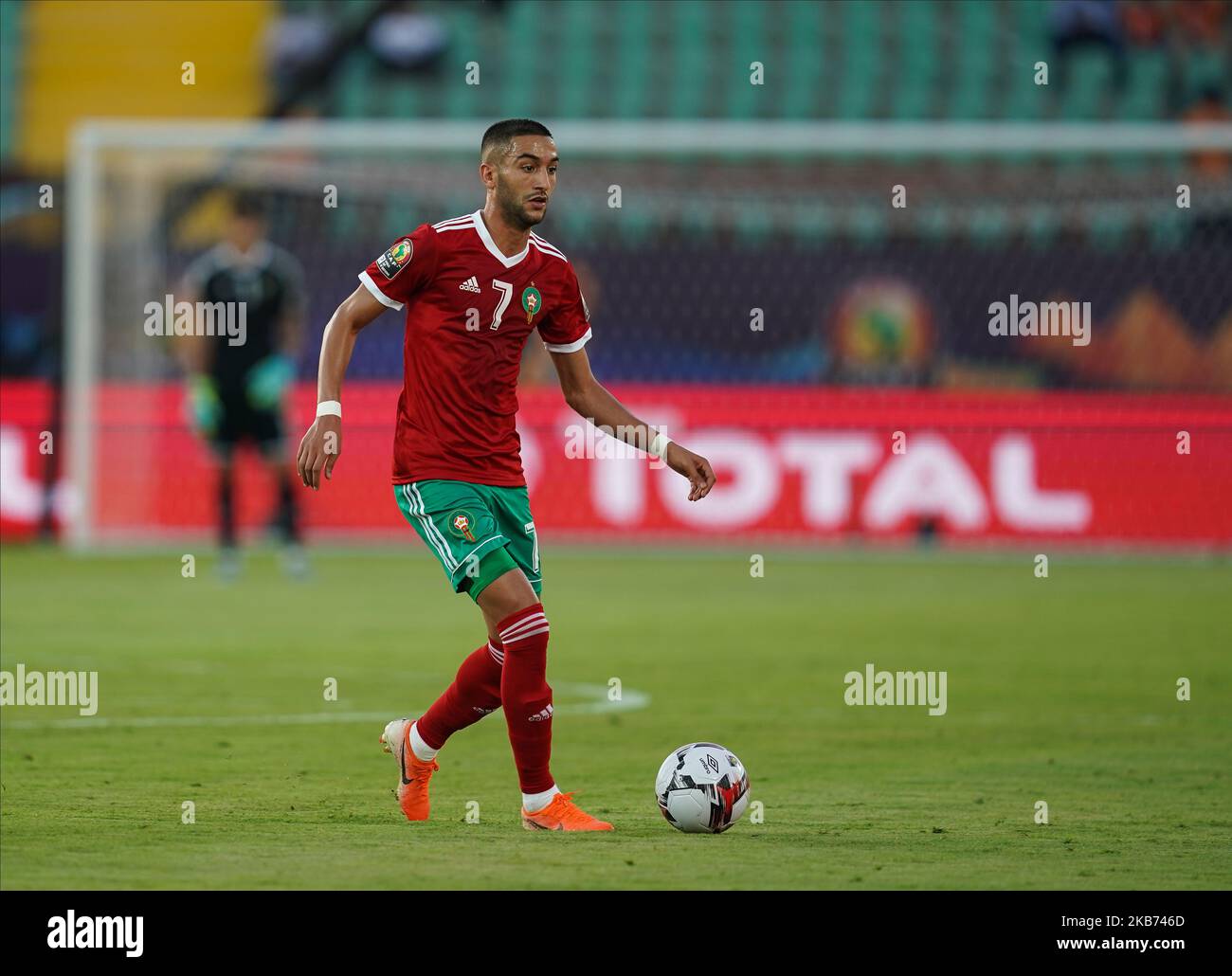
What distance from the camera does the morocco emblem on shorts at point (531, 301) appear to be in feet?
22.3

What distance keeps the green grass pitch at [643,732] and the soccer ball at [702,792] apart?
7 centimetres

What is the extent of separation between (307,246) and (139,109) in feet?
13.0

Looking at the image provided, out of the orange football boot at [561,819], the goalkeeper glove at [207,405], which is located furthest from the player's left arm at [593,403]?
the goalkeeper glove at [207,405]

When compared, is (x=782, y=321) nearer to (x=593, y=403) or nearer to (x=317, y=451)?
(x=593, y=403)

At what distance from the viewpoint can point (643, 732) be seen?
904 cm

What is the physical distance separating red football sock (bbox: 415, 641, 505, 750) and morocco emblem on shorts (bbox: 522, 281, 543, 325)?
1013mm

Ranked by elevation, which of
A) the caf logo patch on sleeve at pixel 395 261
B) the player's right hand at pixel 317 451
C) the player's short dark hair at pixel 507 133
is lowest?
the player's right hand at pixel 317 451

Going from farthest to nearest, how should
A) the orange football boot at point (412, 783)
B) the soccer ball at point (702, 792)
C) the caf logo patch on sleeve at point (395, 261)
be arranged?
the orange football boot at point (412, 783) < the caf logo patch on sleeve at point (395, 261) < the soccer ball at point (702, 792)

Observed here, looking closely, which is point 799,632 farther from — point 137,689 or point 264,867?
point 264,867

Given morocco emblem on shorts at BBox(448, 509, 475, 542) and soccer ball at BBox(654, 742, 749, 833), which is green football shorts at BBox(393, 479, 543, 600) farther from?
soccer ball at BBox(654, 742, 749, 833)

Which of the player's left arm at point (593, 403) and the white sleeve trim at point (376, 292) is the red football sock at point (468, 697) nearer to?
the player's left arm at point (593, 403)

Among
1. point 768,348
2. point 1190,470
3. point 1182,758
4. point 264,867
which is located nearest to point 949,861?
point 264,867

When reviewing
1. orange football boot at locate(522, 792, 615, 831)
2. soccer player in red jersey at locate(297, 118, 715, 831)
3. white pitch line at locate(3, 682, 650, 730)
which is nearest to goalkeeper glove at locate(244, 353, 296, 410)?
white pitch line at locate(3, 682, 650, 730)

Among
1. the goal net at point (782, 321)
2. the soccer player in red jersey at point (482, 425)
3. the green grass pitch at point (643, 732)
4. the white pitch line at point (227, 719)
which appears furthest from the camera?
the goal net at point (782, 321)
